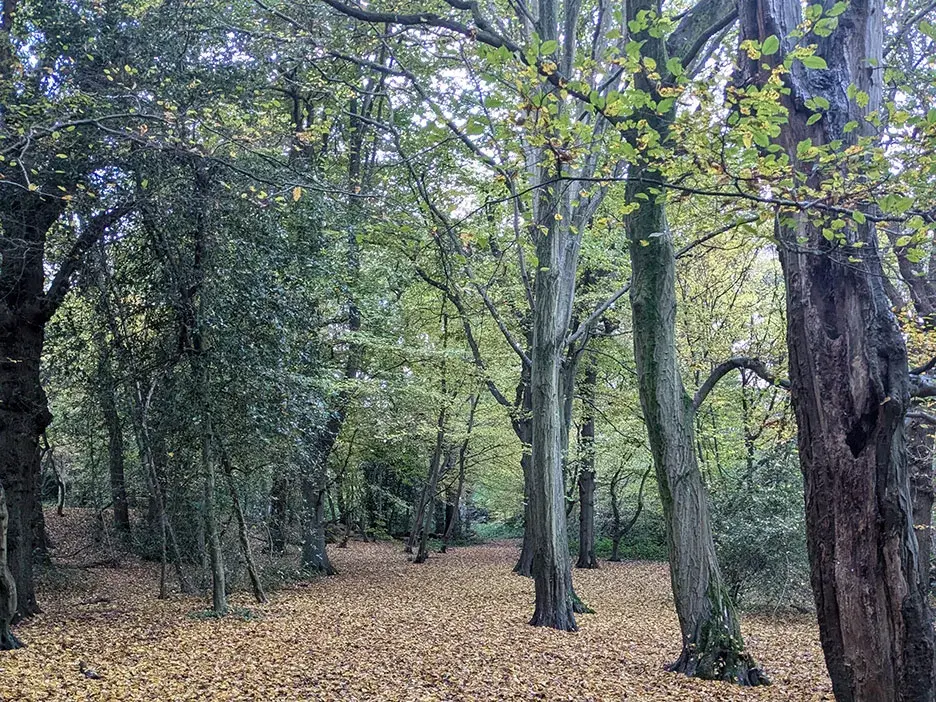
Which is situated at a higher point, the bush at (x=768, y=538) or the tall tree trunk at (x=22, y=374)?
the tall tree trunk at (x=22, y=374)

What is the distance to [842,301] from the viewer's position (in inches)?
134

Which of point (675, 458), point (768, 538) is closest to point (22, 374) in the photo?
point (675, 458)

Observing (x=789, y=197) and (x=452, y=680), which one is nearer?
(x=789, y=197)

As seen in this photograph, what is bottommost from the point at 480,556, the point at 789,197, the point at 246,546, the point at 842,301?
the point at 480,556

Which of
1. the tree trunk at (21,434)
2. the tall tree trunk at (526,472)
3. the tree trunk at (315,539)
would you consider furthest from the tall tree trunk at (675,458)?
the tree trunk at (315,539)

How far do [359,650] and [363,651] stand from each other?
7 centimetres

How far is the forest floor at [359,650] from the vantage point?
5.55 m

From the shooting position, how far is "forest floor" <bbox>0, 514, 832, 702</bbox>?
555cm

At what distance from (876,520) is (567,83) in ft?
8.59

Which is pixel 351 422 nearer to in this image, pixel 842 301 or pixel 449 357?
pixel 449 357

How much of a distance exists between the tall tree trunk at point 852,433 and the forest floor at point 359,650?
2671 millimetres

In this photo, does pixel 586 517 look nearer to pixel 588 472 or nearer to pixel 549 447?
pixel 588 472

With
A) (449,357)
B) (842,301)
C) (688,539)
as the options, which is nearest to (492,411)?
(449,357)

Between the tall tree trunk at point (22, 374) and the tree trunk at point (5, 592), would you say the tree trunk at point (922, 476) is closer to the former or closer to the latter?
the tree trunk at point (5, 592)
